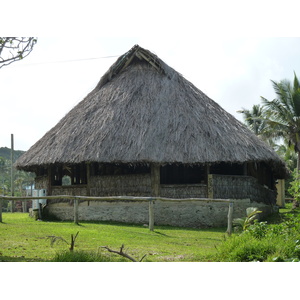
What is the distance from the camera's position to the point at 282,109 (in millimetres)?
17641

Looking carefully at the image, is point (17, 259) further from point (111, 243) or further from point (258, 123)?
point (258, 123)

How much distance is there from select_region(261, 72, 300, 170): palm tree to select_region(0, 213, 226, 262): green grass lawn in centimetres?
878

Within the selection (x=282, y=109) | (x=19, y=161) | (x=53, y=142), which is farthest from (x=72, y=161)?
(x=282, y=109)

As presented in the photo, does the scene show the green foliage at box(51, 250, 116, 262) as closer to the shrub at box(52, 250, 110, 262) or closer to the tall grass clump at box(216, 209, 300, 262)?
the shrub at box(52, 250, 110, 262)

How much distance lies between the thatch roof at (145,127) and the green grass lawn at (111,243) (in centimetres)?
280

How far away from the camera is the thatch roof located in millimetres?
12031

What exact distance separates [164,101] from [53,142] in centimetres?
347

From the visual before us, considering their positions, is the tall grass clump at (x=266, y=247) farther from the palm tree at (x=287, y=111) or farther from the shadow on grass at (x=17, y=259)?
the palm tree at (x=287, y=111)

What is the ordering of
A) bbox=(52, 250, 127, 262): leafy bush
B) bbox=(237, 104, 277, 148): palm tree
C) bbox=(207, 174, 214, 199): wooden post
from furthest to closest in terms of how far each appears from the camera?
1. bbox=(237, 104, 277, 148): palm tree
2. bbox=(207, 174, 214, 199): wooden post
3. bbox=(52, 250, 127, 262): leafy bush

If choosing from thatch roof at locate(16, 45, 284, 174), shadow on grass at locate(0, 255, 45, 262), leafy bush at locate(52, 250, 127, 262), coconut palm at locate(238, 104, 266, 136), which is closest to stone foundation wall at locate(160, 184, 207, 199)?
thatch roof at locate(16, 45, 284, 174)

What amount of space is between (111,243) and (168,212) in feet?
15.5

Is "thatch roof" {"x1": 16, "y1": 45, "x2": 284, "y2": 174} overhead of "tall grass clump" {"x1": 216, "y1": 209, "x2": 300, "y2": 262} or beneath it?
overhead

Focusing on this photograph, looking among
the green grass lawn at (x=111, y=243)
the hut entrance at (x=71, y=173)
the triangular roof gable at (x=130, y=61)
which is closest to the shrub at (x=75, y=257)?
the green grass lawn at (x=111, y=243)

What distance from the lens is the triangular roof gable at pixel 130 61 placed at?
14376 millimetres
